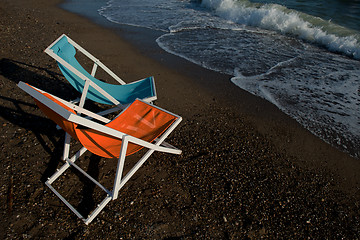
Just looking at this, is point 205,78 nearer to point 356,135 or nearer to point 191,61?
point 191,61

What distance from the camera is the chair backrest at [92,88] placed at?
328cm

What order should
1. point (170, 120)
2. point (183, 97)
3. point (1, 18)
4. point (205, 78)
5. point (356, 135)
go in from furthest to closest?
point (1, 18) → point (205, 78) → point (183, 97) → point (356, 135) → point (170, 120)

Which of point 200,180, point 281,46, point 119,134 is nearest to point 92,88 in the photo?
point 119,134

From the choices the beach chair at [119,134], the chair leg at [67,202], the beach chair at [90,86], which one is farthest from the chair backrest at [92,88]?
the chair leg at [67,202]

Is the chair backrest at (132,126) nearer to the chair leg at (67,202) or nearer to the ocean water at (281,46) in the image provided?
the chair leg at (67,202)

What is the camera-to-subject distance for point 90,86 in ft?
11.0

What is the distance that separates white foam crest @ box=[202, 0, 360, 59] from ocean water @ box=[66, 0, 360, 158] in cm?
3

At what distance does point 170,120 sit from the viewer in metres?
2.74

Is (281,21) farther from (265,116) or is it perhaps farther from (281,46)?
(265,116)

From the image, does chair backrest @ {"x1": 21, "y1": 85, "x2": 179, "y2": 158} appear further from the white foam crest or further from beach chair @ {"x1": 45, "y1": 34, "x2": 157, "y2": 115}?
the white foam crest

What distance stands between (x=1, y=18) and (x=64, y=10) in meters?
2.70

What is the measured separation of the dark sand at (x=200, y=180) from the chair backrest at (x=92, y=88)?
32.6 inches

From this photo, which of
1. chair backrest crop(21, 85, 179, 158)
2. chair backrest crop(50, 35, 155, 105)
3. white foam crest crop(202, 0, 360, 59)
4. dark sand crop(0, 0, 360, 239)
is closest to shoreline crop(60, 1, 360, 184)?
A: dark sand crop(0, 0, 360, 239)

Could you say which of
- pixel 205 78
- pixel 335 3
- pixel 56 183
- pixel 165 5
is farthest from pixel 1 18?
pixel 335 3
